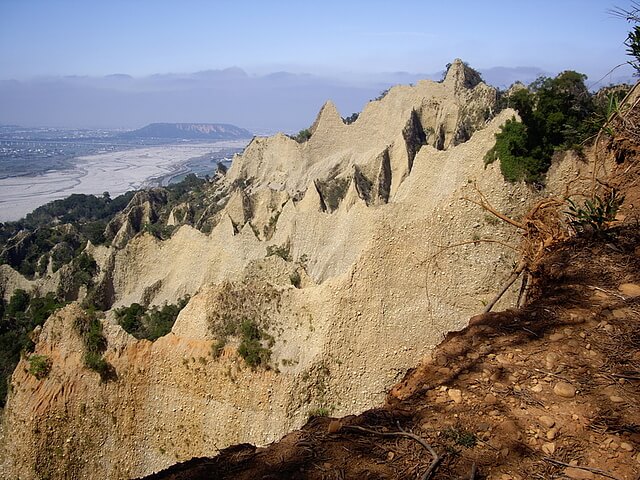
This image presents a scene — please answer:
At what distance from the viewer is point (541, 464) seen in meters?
4.10

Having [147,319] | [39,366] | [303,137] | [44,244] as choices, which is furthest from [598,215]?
[44,244]

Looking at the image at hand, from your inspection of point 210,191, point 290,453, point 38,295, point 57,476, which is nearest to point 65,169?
point 210,191

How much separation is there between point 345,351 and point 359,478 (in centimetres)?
1013

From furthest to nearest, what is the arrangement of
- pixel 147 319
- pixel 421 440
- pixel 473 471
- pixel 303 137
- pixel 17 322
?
pixel 303 137, pixel 17 322, pixel 147 319, pixel 421 440, pixel 473 471

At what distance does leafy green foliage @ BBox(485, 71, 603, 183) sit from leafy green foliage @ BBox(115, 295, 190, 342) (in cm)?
1466

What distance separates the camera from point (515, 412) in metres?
4.71

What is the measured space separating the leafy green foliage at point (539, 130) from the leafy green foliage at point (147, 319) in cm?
1466

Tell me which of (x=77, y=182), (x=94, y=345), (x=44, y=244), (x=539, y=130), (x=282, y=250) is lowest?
(x=77, y=182)

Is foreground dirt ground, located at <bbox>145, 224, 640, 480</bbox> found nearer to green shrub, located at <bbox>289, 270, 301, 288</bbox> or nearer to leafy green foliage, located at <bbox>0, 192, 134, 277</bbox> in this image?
green shrub, located at <bbox>289, 270, 301, 288</bbox>

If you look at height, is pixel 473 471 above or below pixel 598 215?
below

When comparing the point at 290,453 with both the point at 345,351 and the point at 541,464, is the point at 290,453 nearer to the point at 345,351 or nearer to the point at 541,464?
the point at 541,464

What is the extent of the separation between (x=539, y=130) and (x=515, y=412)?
37.1ft

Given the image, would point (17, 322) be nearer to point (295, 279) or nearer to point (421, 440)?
point (295, 279)

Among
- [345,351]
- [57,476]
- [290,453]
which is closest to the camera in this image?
[290,453]
